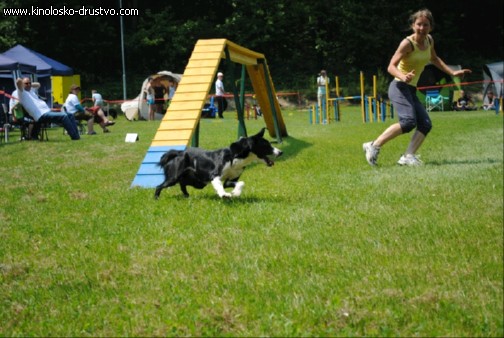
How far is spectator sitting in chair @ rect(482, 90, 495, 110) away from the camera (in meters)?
27.3

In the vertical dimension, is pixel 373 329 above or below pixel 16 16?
below

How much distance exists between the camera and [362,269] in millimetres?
3916

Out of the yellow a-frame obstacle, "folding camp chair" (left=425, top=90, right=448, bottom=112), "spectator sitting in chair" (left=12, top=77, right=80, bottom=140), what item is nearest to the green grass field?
the yellow a-frame obstacle

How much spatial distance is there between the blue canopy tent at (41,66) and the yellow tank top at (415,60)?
54.3 feet

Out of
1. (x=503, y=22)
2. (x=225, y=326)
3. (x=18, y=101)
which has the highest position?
(x=503, y=22)

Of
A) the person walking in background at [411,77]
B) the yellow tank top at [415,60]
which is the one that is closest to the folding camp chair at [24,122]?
the person walking in background at [411,77]

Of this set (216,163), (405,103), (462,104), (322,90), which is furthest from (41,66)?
(216,163)

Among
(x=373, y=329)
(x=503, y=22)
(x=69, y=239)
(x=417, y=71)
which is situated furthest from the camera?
(x=503, y=22)

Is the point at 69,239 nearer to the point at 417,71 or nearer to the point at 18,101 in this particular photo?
the point at 417,71

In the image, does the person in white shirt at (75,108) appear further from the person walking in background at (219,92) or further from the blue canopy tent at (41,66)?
the person walking in background at (219,92)

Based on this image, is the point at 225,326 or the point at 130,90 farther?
the point at 130,90

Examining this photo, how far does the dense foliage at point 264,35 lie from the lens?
119 feet

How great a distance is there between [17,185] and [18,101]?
7.12 m

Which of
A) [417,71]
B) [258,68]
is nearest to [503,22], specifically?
[258,68]
